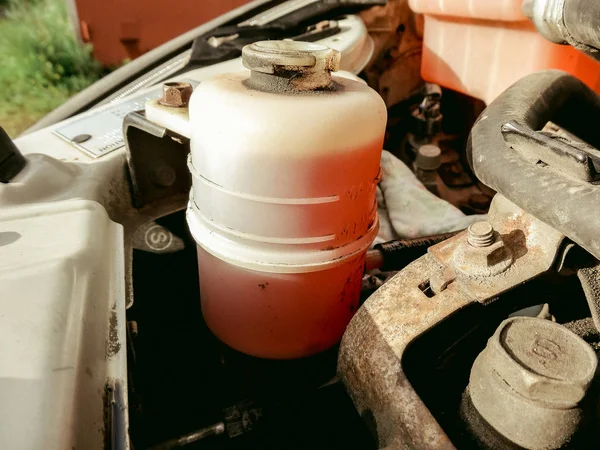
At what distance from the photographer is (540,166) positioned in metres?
0.75

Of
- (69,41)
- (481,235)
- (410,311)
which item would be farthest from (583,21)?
(69,41)

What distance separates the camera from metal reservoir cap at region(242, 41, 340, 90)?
79 cm

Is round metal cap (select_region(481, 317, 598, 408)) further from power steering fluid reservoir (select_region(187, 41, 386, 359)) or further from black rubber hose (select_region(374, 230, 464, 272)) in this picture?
black rubber hose (select_region(374, 230, 464, 272))

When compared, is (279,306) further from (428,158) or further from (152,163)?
(428,158)

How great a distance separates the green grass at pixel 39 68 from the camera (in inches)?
182

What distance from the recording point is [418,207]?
5.11 ft

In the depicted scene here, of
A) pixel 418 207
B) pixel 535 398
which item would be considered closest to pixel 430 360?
pixel 535 398

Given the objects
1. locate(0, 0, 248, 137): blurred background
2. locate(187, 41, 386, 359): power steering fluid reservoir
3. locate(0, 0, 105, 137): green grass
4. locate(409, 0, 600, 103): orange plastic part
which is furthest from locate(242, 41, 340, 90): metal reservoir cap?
locate(0, 0, 105, 137): green grass

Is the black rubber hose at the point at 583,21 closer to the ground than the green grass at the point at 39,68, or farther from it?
farther from it

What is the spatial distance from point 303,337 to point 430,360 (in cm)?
26

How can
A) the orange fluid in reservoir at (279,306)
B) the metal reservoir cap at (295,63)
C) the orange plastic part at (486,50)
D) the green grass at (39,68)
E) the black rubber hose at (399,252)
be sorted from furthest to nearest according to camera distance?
1. the green grass at (39,68)
2. the orange plastic part at (486,50)
3. the black rubber hose at (399,252)
4. the orange fluid in reservoir at (279,306)
5. the metal reservoir cap at (295,63)

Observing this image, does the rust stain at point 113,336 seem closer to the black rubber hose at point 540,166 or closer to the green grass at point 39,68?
the black rubber hose at point 540,166

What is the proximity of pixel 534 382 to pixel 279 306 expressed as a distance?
48cm

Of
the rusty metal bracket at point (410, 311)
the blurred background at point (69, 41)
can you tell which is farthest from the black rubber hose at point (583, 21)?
the blurred background at point (69, 41)
